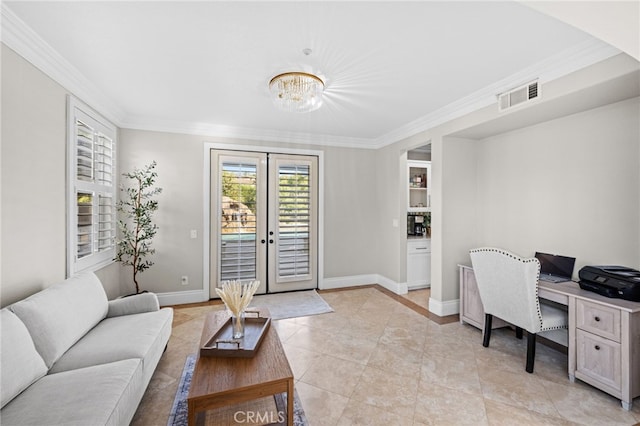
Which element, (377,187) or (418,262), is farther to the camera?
(377,187)

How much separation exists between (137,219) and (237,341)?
2455 millimetres

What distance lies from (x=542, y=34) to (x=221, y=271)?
4305 millimetres

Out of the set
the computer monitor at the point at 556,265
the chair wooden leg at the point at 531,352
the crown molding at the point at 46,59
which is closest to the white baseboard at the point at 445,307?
the computer monitor at the point at 556,265

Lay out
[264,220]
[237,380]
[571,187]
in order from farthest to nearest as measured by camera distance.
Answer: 1. [264,220]
2. [571,187]
3. [237,380]

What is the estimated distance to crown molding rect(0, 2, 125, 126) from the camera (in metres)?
1.81

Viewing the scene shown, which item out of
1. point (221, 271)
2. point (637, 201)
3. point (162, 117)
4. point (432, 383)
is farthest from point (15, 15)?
point (637, 201)

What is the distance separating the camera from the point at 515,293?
96.3 inches

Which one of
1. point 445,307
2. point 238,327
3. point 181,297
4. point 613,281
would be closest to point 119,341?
point 238,327

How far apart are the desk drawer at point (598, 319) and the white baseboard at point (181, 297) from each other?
166 inches

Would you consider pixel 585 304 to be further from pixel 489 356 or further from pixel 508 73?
pixel 508 73

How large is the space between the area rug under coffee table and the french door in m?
2.31

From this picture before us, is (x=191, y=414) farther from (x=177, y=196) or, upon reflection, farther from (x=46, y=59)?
(x=177, y=196)

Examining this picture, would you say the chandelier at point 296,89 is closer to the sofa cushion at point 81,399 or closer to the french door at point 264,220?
the french door at point 264,220

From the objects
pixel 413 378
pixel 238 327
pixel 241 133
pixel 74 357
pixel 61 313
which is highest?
pixel 241 133
